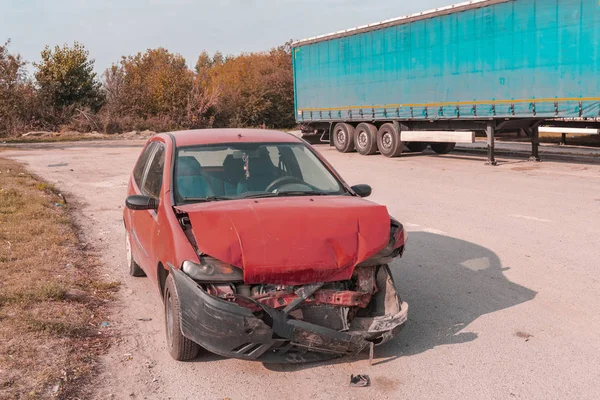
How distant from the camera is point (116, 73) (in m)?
52.2

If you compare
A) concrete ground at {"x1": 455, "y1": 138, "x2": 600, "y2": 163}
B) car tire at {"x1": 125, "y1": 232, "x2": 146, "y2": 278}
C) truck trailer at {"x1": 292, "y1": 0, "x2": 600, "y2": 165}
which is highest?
truck trailer at {"x1": 292, "y1": 0, "x2": 600, "y2": 165}

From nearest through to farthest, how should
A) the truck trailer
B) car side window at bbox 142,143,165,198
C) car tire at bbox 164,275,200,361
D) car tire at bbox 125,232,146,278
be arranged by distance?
1. car tire at bbox 164,275,200,361
2. car side window at bbox 142,143,165,198
3. car tire at bbox 125,232,146,278
4. the truck trailer

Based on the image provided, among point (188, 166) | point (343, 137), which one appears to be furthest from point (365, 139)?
point (188, 166)

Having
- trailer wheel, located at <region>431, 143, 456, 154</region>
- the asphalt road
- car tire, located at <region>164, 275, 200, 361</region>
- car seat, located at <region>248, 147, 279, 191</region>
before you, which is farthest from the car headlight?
trailer wheel, located at <region>431, 143, 456, 154</region>

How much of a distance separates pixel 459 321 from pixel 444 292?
82cm

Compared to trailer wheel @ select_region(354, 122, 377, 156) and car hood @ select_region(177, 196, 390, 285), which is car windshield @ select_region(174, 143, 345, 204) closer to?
car hood @ select_region(177, 196, 390, 285)

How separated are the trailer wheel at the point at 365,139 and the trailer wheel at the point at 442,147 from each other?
2.14m

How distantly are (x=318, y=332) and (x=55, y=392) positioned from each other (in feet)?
5.52

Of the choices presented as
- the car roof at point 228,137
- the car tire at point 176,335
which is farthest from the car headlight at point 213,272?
the car roof at point 228,137

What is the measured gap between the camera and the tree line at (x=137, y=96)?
4684 centimetres

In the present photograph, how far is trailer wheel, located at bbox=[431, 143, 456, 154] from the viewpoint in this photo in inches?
905

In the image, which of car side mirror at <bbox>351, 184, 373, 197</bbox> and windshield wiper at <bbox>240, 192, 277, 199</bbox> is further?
car side mirror at <bbox>351, 184, 373, 197</bbox>

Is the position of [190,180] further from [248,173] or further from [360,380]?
[360,380]

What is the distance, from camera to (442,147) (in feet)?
75.7
